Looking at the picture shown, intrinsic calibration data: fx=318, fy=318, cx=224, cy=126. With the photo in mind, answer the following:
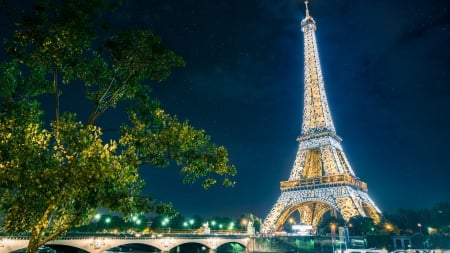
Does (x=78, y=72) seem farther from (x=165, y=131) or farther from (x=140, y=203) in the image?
(x=140, y=203)

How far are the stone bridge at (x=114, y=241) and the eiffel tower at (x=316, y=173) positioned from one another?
11040 mm

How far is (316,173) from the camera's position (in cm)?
8050

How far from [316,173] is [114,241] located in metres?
52.0

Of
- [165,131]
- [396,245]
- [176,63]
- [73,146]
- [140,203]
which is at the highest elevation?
[176,63]

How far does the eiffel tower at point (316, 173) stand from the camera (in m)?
65.2

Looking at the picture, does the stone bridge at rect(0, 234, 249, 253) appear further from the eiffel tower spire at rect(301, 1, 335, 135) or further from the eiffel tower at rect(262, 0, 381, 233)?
the eiffel tower spire at rect(301, 1, 335, 135)

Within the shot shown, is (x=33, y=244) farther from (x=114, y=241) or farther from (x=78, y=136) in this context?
(x=114, y=241)

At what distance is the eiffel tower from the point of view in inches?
2566

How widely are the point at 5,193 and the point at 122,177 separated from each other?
3207mm

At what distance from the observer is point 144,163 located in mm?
10289

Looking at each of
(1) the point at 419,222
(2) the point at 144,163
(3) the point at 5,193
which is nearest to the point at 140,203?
(2) the point at 144,163

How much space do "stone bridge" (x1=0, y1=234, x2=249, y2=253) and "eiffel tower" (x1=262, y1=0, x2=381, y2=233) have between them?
435 inches

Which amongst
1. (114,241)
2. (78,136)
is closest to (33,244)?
(78,136)

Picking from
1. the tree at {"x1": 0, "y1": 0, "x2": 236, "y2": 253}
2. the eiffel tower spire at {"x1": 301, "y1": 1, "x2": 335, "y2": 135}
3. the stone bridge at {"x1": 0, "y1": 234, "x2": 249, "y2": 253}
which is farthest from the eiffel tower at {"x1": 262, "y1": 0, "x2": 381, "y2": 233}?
the tree at {"x1": 0, "y1": 0, "x2": 236, "y2": 253}
